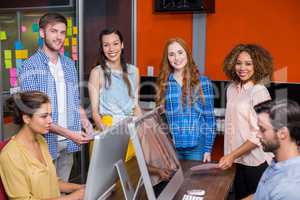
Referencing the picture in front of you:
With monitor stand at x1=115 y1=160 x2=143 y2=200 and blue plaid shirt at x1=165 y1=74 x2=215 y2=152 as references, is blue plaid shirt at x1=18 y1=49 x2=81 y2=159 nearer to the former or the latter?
blue plaid shirt at x1=165 y1=74 x2=215 y2=152

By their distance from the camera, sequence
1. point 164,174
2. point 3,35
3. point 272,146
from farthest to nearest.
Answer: point 3,35
point 164,174
point 272,146

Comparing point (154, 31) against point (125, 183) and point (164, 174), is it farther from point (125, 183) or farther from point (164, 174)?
point (125, 183)

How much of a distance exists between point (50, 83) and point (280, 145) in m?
1.44

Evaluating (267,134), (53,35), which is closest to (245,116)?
(267,134)

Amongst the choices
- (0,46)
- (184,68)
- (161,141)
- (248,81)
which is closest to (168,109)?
(184,68)

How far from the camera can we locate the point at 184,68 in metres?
2.47

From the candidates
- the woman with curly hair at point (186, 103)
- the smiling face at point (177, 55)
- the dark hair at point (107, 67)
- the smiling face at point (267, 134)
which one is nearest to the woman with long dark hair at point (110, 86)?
the dark hair at point (107, 67)

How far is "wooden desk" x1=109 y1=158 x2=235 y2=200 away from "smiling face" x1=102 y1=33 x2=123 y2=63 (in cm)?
92

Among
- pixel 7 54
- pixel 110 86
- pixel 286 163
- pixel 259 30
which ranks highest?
pixel 259 30

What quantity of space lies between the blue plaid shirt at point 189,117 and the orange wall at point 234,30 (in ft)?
5.76

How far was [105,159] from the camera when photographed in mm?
1386

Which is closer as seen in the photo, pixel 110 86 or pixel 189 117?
pixel 189 117

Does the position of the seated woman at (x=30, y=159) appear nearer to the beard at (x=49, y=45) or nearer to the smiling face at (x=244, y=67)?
the beard at (x=49, y=45)

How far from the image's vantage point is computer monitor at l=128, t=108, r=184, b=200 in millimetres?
1381
